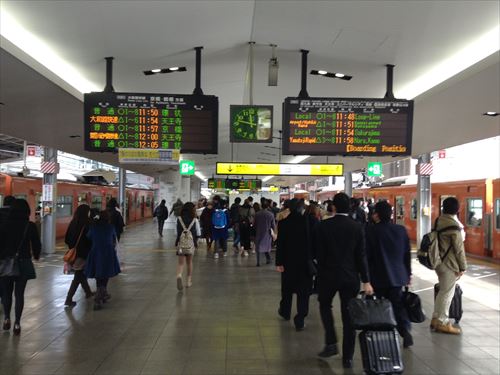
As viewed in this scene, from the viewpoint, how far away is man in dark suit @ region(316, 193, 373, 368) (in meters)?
4.57

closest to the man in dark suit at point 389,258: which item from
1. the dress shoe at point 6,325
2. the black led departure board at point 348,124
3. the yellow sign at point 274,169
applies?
the black led departure board at point 348,124

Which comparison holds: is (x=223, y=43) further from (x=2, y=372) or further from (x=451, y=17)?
(x=2, y=372)

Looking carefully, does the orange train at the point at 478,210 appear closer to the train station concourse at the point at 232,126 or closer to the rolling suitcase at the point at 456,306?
the train station concourse at the point at 232,126

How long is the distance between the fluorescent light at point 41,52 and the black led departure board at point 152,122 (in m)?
0.88

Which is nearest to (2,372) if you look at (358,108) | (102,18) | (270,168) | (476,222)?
(102,18)

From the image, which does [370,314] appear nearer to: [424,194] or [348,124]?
[348,124]

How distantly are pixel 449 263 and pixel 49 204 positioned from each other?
11240mm

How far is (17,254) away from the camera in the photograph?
5.72 m

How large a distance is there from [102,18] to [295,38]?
2.40 meters

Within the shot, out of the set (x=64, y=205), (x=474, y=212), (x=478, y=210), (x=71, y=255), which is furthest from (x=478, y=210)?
(x=64, y=205)

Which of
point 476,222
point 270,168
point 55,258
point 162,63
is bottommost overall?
point 55,258

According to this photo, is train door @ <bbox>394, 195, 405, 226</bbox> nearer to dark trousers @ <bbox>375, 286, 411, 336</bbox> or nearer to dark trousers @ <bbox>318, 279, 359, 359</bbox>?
dark trousers @ <bbox>375, 286, 411, 336</bbox>

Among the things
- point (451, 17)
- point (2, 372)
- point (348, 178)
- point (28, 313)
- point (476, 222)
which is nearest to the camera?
point (2, 372)

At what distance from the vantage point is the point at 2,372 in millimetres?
4473
